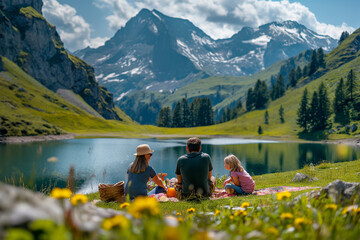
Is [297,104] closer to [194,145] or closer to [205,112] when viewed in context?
[205,112]

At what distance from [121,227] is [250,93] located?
165714 mm

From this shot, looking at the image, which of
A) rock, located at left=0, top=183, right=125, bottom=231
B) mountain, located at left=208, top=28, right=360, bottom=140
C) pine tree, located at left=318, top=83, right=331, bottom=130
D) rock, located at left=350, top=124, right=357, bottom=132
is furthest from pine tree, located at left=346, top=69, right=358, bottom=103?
rock, located at left=0, top=183, right=125, bottom=231

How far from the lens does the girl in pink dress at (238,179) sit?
1178cm

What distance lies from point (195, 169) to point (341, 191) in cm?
586

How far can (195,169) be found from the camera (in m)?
10.0

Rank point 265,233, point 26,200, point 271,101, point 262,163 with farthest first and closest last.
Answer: point 271,101, point 262,163, point 265,233, point 26,200

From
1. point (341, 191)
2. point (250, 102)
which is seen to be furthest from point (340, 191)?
point (250, 102)

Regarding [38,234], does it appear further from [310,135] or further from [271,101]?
[271,101]

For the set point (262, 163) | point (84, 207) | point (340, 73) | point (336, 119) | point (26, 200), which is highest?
point (340, 73)

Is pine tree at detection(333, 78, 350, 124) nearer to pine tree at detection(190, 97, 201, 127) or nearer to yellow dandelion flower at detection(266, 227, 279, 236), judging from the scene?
pine tree at detection(190, 97, 201, 127)

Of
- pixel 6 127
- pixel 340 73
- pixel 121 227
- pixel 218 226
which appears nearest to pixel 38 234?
pixel 121 227

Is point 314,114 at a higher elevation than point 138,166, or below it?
higher

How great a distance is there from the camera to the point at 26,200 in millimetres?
1908

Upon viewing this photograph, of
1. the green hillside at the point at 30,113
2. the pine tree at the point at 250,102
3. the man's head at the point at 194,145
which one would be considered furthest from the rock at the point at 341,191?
the pine tree at the point at 250,102
